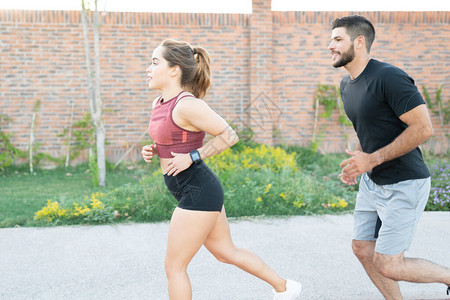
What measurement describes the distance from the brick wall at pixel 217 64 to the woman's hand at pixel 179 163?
6797 millimetres

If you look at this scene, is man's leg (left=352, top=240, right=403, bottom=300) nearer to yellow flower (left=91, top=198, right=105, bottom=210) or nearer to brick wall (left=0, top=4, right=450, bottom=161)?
yellow flower (left=91, top=198, right=105, bottom=210)

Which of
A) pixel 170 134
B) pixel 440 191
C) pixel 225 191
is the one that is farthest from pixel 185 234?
pixel 440 191

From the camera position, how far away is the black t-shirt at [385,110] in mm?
2308

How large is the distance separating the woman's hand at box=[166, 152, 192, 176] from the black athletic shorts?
65 millimetres

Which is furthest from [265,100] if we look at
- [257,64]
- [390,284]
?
[390,284]

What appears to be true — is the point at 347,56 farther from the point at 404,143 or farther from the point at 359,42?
the point at 404,143

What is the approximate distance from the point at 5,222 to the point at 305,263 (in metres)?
3.50

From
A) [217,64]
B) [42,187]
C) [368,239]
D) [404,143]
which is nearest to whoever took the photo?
[404,143]

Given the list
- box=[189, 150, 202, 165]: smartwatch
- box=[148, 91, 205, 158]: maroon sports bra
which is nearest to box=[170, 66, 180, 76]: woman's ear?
box=[148, 91, 205, 158]: maroon sports bra

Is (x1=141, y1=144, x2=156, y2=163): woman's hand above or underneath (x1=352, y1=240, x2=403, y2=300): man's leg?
above

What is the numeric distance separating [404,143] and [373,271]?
3.10ft

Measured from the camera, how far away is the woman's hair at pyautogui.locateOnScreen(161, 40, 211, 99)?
8.05ft

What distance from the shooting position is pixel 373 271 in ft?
9.07

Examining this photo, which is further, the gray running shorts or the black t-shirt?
the gray running shorts
